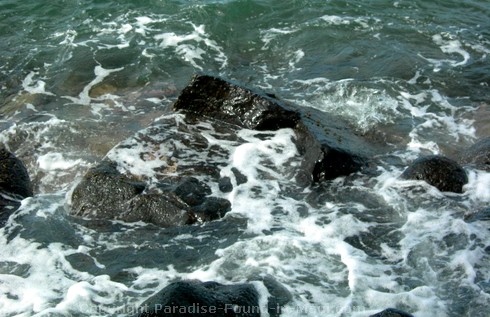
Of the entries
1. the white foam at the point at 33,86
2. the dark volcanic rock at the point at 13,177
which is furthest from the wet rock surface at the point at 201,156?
the white foam at the point at 33,86

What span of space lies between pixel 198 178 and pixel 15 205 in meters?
2.69

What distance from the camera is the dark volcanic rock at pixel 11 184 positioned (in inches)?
322

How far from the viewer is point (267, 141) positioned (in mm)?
9438

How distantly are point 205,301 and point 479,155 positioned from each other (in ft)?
17.9

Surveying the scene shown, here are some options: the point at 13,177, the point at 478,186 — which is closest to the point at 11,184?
the point at 13,177

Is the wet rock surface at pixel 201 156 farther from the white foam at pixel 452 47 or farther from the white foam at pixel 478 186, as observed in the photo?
the white foam at pixel 452 47

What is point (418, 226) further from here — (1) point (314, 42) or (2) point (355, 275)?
(1) point (314, 42)

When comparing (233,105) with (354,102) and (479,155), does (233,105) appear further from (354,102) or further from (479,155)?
(479,155)

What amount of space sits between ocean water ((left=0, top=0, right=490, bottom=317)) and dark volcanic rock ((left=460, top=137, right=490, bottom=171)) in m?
0.37

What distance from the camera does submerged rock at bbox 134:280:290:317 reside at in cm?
530

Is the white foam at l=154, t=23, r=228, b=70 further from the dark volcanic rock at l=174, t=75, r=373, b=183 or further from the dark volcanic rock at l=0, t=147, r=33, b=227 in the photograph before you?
the dark volcanic rock at l=0, t=147, r=33, b=227

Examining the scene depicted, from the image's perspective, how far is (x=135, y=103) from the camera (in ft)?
37.7

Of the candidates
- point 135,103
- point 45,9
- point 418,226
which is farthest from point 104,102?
point 418,226

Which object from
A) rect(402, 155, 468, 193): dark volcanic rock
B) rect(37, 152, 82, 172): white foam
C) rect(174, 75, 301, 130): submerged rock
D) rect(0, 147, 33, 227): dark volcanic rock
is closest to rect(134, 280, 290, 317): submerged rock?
rect(402, 155, 468, 193): dark volcanic rock
